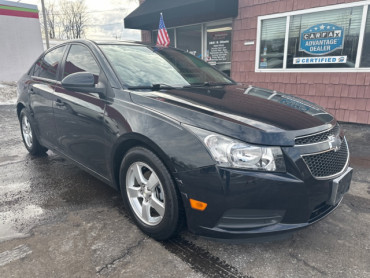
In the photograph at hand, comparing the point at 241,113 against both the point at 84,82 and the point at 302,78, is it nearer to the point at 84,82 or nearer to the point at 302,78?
the point at 84,82

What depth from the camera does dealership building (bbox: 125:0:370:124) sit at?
6137 mm

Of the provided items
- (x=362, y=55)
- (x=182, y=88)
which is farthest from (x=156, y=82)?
(x=362, y=55)

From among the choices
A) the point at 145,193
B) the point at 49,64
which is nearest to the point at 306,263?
the point at 145,193

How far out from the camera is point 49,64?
12.1ft

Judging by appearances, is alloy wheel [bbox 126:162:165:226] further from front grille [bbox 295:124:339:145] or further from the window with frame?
the window with frame

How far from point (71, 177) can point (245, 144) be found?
2666 mm

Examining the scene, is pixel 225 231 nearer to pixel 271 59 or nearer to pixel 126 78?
pixel 126 78

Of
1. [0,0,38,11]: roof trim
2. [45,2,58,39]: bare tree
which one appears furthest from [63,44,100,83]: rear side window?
[45,2,58,39]: bare tree

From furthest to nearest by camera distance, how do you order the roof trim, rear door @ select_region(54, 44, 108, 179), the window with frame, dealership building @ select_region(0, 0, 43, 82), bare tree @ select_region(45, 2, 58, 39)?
1. bare tree @ select_region(45, 2, 58, 39)
2. dealership building @ select_region(0, 0, 43, 82)
3. the roof trim
4. the window with frame
5. rear door @ select_region(54, 44, 108, 179)

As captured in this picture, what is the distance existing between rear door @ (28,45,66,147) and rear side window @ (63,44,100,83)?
252 mm

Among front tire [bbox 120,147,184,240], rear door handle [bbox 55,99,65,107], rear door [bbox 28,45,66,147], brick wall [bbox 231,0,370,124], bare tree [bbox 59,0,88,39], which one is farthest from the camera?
bare tree [bbox 59,0,88,39]

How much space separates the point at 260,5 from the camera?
7.35 m

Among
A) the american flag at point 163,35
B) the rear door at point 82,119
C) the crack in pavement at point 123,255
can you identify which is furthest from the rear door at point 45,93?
the american flag at point 163,35

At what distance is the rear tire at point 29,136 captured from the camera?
4.16 metres
